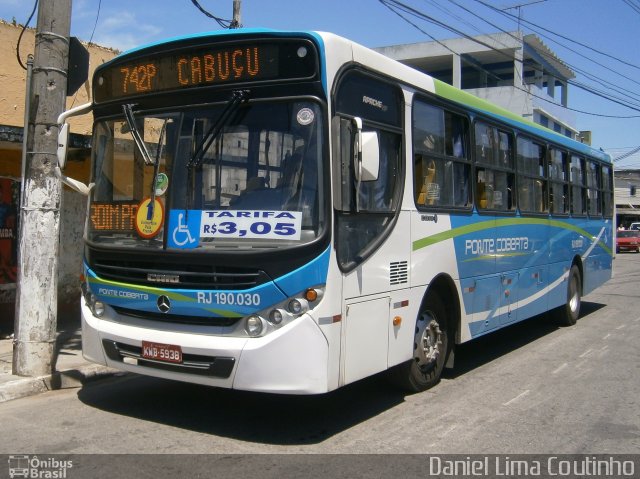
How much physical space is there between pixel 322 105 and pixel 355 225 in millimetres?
1012

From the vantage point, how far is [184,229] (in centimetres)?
514

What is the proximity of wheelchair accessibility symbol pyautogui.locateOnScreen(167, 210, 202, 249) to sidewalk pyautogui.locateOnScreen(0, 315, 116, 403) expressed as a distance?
2.68 metres

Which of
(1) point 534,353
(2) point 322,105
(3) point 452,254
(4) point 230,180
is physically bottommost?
(1) point 534,353

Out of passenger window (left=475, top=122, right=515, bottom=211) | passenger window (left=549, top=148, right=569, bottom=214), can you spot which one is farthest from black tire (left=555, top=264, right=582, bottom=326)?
passenger window (left=475, top=122, right=515, bottom=211)

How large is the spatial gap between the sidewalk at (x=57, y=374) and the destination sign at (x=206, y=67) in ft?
9.84

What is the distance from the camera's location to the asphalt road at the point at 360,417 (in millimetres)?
5109

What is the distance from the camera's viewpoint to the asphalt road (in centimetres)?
511

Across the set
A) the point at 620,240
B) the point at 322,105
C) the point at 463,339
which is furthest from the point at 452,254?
the point at 620,240

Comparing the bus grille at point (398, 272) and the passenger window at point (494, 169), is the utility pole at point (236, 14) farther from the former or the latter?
the bus grille at point (398, 272)

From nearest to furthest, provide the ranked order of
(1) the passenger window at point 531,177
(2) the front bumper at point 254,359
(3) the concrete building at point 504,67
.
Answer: (2) the front bumper at point 254,359 < (1) the passenger window at point 531,177 < (3) the concrete building at point 504,67

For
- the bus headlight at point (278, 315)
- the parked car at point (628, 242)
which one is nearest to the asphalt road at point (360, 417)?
the bus headlight at point (278, 315)

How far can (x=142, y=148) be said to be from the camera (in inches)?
211

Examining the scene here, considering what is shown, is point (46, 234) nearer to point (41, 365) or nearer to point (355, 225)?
point (41, 365)

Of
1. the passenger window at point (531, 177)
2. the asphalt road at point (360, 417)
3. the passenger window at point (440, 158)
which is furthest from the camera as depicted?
the passenger window at point (531, 177)
